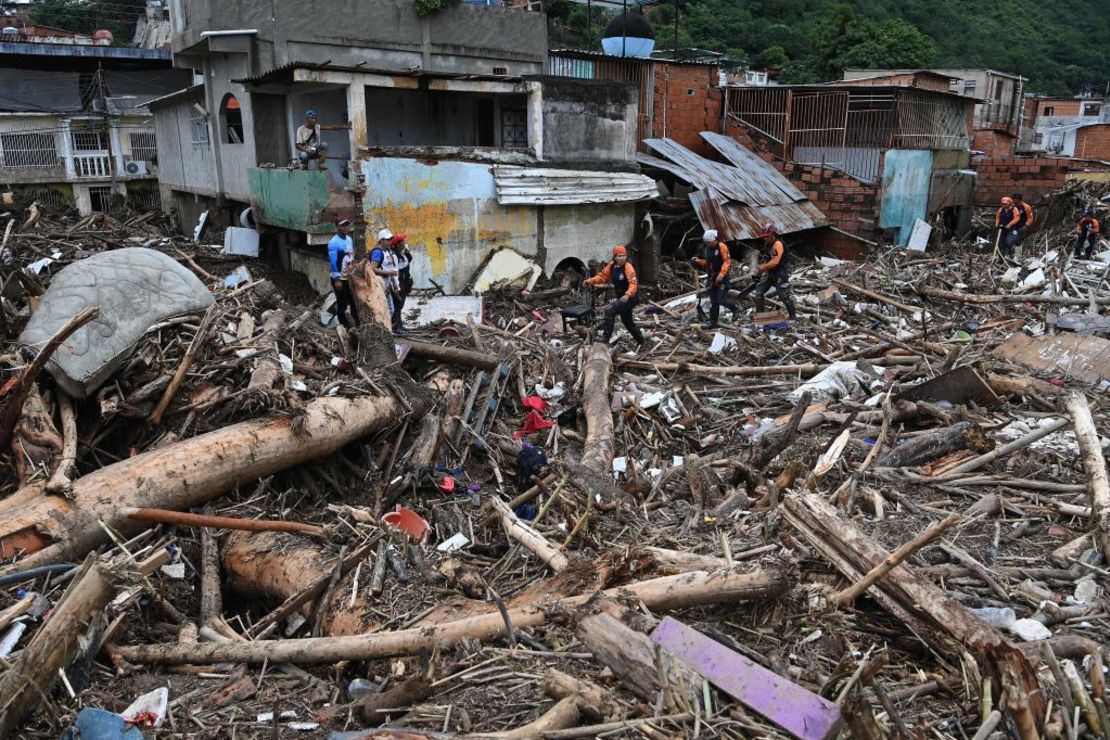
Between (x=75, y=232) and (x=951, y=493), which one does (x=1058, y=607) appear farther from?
(x=75, y=232)

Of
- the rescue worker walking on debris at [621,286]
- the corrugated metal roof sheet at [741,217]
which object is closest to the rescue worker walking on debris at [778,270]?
the rescue worker walking on debris at [621,286]

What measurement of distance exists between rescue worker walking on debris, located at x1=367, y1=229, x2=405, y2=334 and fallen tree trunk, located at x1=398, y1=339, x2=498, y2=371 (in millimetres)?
1481

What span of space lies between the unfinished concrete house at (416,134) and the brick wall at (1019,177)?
11.1m

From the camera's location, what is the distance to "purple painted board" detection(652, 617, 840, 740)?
Answer: 3463 millimetres

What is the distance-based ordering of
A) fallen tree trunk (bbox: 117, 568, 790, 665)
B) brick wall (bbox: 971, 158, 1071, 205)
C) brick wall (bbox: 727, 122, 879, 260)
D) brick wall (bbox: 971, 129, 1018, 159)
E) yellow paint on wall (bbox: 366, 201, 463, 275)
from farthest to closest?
brick wall (bbox: 971, 129, 1018, 159), brick wall (bbox: 971, 158, 1071, 205), brick wall (bbox: 727, 122, 879, 260), yellow paint on wall (bbox: 366, 201, 463, 275), fallen tree trunk (bbox: 117, 568, 790, 665)

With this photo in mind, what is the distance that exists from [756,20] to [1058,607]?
2007 inches

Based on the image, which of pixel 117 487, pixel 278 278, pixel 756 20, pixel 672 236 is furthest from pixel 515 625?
pixel 756 20

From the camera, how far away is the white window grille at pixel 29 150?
25516 mm

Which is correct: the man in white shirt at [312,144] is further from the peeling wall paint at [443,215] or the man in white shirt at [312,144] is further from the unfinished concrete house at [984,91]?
the unfinished concrete house at [984,91]

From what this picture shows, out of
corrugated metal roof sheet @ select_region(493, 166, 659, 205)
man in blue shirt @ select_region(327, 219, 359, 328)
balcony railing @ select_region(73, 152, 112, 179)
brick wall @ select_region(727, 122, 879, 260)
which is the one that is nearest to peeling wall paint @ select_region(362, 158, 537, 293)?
corrugated metal roof sheet @ select_region(493, 166, 659, 205)

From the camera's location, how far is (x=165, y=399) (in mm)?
7000

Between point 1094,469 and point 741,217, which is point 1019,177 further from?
point 1094,469

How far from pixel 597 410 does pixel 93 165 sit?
25.3m

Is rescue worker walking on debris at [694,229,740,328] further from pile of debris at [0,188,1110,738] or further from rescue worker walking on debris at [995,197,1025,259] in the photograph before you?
rescue worker walking on debris at [995,197,1025,259]
